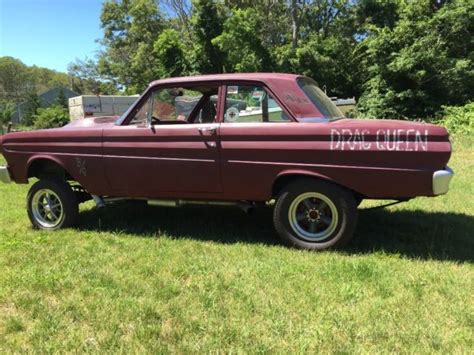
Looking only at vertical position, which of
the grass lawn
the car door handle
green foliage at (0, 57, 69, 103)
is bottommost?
the grass lawn

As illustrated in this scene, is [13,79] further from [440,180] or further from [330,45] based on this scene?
[440,180]

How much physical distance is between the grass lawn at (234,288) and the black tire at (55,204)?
18cm

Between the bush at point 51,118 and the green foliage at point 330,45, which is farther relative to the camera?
the bush at point 51,118

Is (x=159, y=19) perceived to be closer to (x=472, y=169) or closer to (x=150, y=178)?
(x=472, y=169)

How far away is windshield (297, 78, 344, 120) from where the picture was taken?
512 centimetres

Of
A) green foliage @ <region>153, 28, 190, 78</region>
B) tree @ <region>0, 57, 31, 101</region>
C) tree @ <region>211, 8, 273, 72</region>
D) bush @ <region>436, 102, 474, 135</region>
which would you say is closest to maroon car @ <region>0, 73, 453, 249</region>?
bush @ <region>436, 102, 474, 135</region>

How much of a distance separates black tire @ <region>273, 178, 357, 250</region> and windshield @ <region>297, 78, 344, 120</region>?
75 cm

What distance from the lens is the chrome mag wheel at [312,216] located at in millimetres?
4926

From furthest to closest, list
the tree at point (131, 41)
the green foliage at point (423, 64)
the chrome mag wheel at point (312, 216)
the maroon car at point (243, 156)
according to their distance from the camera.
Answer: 1. the tree at point (131, 41)
2. the green foliage at point (423, 64)
3. the chrome mag wheel at point (312, 216)
4. the maroon car at point (243, 156)

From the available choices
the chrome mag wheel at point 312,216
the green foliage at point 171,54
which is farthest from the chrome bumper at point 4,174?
the green foliage at point 171,54

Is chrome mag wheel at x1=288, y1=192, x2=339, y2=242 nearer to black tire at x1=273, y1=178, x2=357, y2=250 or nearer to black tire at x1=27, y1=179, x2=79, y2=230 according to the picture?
black tire at x1=273, y1=178, x2=357, y2=250

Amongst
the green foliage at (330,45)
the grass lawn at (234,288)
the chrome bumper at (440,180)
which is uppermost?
the green foliage at (330,45)

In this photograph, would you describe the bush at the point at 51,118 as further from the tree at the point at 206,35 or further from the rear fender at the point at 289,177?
the rear fender at the point at 289,177

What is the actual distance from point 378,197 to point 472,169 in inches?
232
